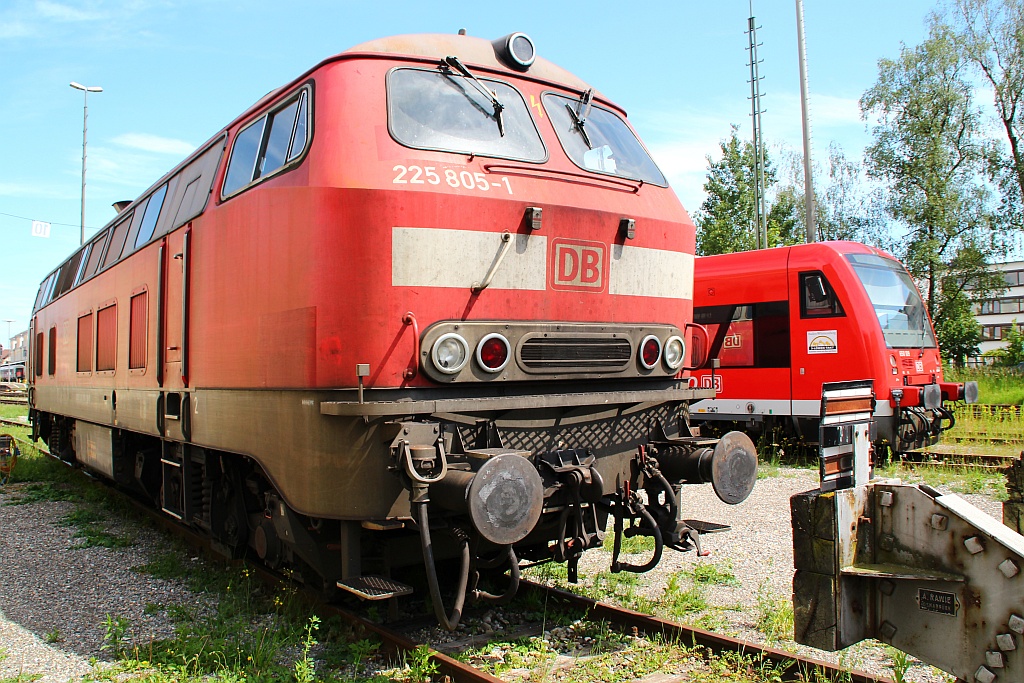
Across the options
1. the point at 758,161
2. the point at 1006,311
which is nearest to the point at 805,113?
the point at 758,161

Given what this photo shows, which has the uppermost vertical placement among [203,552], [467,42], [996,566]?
[467,42]

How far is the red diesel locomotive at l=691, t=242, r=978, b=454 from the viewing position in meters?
10.9

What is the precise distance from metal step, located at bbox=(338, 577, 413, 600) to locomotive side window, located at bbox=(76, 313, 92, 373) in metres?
5.96

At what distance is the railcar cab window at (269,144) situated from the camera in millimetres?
4621

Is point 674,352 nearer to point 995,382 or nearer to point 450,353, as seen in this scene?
point 450,353

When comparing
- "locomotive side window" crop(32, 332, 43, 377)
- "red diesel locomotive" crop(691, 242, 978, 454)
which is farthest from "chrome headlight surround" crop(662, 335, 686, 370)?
"locomotive side window" crop(32, 332, 43, 377)

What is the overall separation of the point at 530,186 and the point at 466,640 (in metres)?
2.60

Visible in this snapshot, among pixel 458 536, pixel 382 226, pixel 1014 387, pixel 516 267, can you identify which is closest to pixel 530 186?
pixel 516 267

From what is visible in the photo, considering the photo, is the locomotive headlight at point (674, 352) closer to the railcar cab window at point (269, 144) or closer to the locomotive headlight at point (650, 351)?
the locomotive headlight at point (650, 351)

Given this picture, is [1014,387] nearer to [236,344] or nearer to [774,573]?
[774,573]

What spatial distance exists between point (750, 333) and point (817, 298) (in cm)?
114

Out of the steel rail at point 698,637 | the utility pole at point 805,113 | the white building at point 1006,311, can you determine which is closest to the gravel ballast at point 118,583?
the steel rail at point 698,637

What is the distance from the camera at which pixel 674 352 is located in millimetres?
5324

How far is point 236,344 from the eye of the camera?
4910mm
